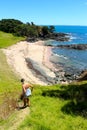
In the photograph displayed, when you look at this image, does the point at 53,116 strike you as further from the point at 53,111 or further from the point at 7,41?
the point at 7,41

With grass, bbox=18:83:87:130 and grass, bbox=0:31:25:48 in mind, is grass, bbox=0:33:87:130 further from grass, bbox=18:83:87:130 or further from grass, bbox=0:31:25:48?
grass, bbox=0:31:25:48

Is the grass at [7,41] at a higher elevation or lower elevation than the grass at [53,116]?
lower

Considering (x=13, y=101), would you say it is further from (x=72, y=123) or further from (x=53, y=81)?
(x=53, y=81)

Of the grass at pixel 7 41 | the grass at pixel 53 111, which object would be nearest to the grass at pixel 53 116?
the grass at pixel 53 111

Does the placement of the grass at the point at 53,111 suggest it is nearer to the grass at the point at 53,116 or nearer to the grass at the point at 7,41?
the grass at the point at 53,116

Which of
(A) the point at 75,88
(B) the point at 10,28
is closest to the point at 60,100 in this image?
(A) the point at 75,88

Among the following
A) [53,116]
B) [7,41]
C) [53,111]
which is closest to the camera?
[53,116]

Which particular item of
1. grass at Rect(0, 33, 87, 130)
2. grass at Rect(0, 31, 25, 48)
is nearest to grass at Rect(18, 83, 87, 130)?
grass at Rect(0, 33, 87, 130)

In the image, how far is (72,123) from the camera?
1859cm

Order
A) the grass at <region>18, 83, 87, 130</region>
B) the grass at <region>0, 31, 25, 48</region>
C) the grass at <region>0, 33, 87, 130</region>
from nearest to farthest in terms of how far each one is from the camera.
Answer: the grass at <region>18, 83, 87, 130</region> < the grass at <region>0, 33, 87, 130</region> < the grass at <region>0, 31, 25, 48</region>

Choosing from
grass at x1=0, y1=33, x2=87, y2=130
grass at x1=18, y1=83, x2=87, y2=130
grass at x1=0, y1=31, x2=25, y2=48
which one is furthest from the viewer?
grass at x1=0, y1=31, x2=25, y2=48

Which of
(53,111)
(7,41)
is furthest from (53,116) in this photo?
(7,41)

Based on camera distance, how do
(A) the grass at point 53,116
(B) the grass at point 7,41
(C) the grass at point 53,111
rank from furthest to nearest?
(B) the grass at point 7,41, (C) the grass at point 53,111, (A) the grass at point 53,116

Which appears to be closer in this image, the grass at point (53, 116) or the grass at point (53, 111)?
the grass at point (53, 116)
